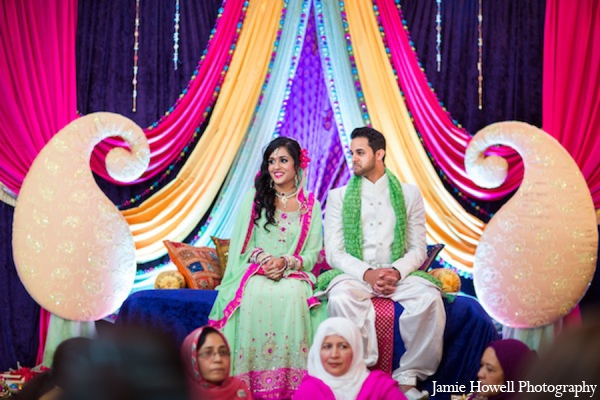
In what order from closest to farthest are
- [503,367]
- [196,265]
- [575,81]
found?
[503,367]
[196,265]
[575,81]

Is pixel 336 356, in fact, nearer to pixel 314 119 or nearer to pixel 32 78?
pixel 314 119

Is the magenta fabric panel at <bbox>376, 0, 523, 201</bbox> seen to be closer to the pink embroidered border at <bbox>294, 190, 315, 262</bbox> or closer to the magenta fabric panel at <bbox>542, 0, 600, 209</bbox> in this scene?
the magenta fabric panel at <bbox>542, 0, 600, 209</bbox>

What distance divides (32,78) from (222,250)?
1940 mm

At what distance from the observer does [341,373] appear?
3.99 m

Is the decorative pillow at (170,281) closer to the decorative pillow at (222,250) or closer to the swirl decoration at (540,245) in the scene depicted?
the decorative pillow at (222,250)

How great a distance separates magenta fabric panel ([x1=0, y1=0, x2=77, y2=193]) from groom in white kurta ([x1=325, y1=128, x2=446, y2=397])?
2228mm

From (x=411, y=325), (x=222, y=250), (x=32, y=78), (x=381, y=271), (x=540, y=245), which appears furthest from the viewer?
(x=32, y=78)

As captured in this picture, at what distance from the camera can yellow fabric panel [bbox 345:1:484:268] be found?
6.03 m

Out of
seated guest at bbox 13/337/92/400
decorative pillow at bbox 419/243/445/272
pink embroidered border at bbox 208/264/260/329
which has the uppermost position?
seated guest at bbox 13/337/92/400

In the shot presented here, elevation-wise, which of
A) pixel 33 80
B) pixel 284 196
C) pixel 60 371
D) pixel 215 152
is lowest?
pixel 60 371

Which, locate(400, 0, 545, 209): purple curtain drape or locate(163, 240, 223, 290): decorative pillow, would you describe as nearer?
locate(163, 240, 223, 290): decorative pillow

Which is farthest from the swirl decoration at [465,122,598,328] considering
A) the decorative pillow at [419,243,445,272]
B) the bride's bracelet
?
the bride's bracelet

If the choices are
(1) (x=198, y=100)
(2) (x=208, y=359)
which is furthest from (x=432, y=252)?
(2) (x=208, y=359)

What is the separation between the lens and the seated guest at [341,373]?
3.89m
